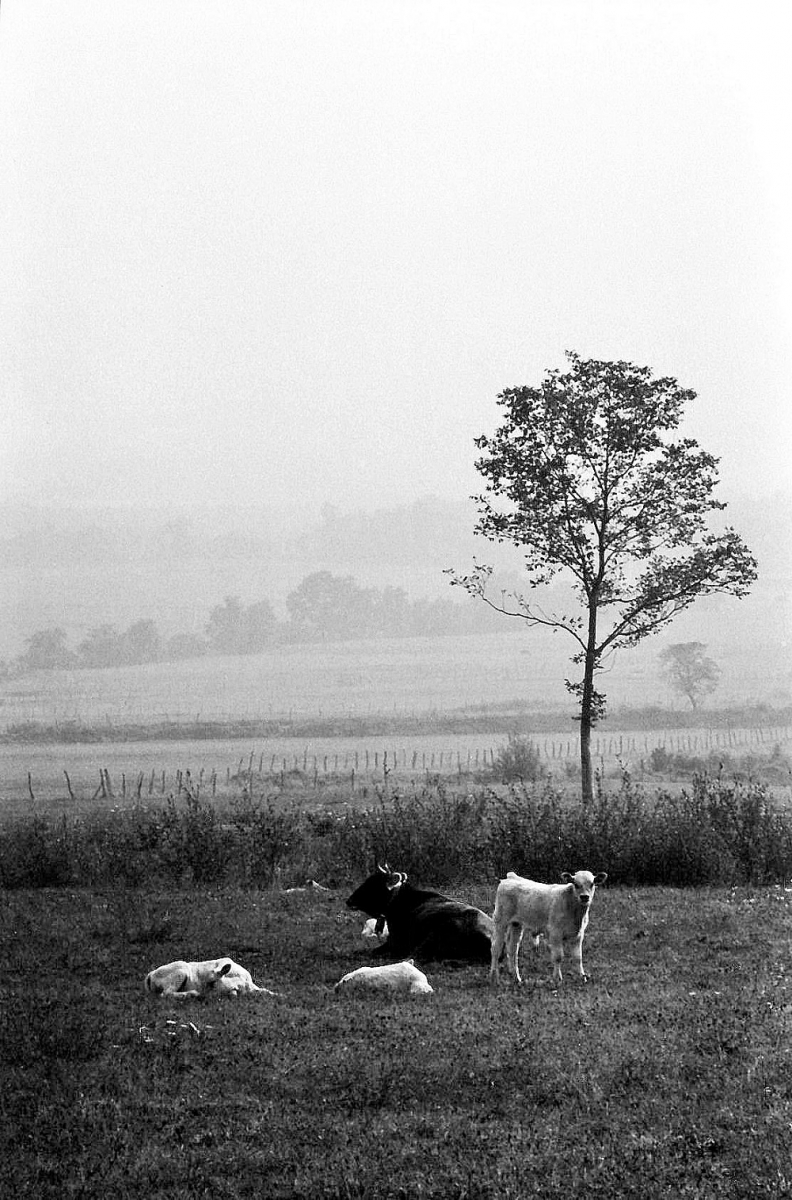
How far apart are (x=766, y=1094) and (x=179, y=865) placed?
34.8ft

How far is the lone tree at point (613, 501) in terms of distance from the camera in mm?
22359

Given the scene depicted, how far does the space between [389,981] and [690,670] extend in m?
25.4

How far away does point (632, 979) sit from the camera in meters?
9.70

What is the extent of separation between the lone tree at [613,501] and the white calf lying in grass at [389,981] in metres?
12.7

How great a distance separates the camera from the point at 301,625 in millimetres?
40344

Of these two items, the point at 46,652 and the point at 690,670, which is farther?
the point at 46,652

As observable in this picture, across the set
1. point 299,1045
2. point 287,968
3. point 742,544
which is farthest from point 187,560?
point 299,1045

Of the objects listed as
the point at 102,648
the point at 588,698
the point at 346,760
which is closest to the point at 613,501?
the point at 588,698

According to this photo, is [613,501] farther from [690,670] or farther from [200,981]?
[200,981]

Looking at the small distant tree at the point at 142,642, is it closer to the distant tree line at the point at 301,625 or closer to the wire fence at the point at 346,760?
the distant tree line at the point at 301,625

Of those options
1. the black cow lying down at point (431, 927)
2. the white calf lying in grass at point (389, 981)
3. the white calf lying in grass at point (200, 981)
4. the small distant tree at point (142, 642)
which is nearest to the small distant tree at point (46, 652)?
the small distant tree at point (142, 642)

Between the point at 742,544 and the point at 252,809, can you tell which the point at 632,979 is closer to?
the point at 252,809

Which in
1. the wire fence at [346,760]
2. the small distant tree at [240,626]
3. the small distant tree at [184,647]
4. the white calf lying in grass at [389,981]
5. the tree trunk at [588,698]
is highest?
the small distant tree at [240,626]

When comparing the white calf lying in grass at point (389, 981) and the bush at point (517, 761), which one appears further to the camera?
the bush at point (517, 761)
